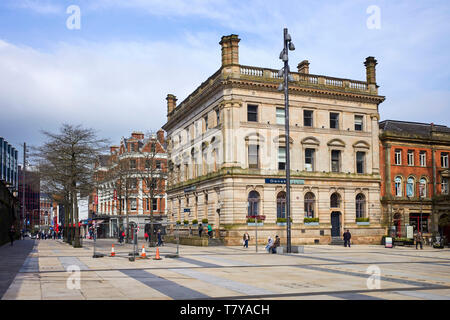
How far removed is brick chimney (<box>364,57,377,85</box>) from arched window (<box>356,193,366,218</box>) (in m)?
12.4

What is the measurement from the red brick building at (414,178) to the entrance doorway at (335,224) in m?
7.56

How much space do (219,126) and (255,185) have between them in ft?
21.9

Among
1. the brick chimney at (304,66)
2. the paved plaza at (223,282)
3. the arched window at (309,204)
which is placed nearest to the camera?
the paved plaza at (223,282)

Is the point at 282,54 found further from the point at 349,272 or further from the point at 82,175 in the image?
the point at 82,175

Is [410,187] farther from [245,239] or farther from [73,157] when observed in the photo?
[73,157]

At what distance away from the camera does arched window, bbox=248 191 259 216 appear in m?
45.2

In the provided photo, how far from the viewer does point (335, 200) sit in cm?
4931

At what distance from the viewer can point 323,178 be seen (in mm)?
48156

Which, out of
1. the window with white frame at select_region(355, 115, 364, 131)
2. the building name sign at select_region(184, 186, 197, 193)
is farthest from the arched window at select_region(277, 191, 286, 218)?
the window with white frame at select_region(355, 115, 364, 131)

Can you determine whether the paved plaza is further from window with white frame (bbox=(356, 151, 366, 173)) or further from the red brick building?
the red brick building

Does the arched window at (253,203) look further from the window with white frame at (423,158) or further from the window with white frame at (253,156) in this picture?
the window with white frame at (423,158)

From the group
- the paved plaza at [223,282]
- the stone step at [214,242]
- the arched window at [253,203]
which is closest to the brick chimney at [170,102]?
the arched window at [253,203]

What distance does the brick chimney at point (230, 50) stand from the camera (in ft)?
148

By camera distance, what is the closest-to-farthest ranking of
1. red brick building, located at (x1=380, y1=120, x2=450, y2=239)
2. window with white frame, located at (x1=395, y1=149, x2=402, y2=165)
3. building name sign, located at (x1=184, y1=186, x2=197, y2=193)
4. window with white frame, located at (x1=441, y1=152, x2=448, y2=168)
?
building name sign, located at (x1=184, y1=186, x2=197, y2=193), red brick building, located at (x1=380, y1=120, x2=450, y2=239), window with white frame, located at (x1=395, y1=149, x2=402, y2=165), window with white frame, located at (x1=441, y1=152, x2=448, y2=168)
